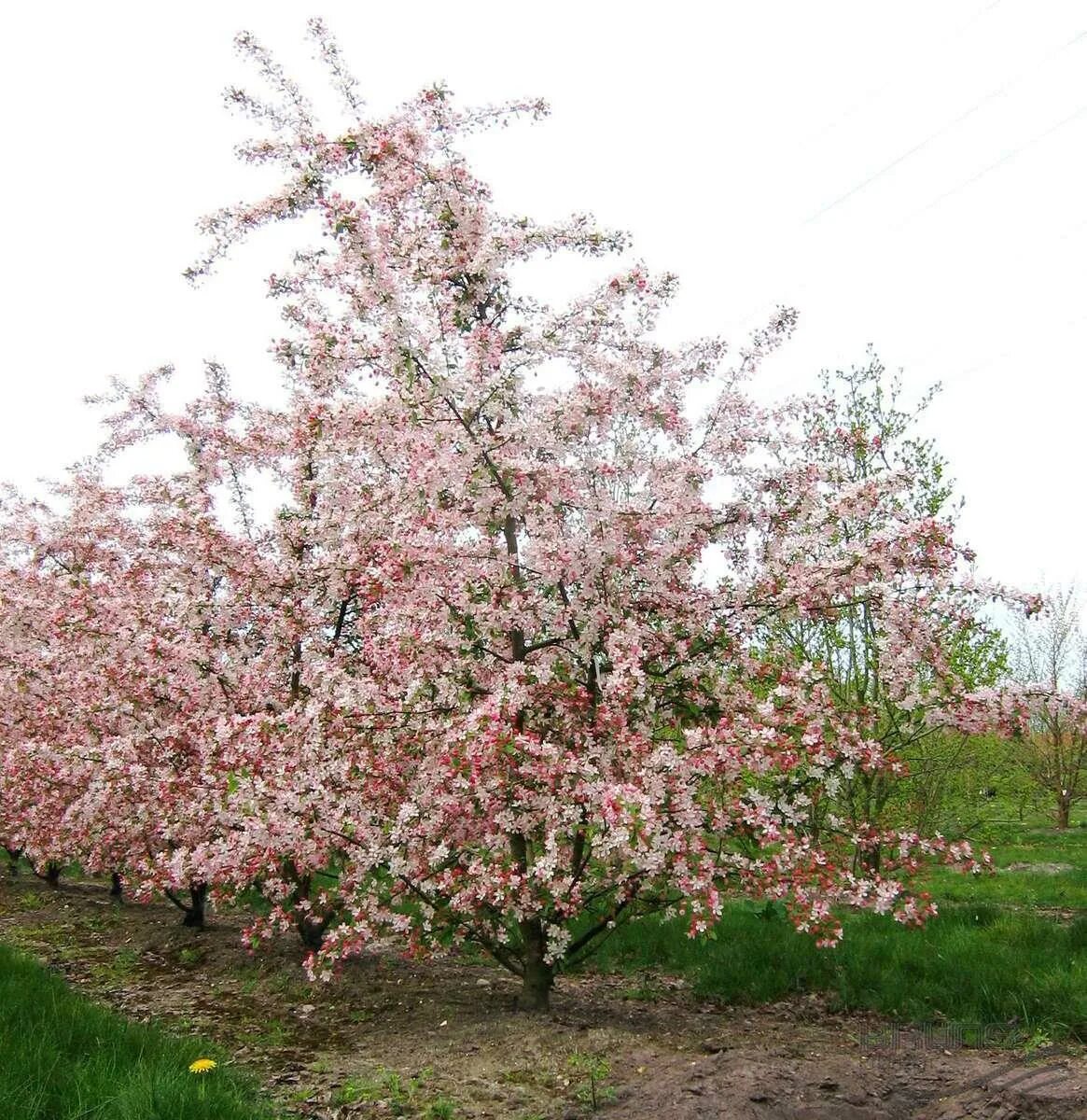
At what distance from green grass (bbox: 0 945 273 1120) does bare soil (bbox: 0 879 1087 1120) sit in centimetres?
65

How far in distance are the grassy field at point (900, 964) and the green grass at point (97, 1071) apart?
9.18ft

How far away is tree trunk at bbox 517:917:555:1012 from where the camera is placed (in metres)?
6.16

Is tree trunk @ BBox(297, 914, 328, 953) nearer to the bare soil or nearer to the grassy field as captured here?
the bare soil

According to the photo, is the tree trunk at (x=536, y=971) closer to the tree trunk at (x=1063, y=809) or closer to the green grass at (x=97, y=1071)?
the green grass at (x=97, y=1071)

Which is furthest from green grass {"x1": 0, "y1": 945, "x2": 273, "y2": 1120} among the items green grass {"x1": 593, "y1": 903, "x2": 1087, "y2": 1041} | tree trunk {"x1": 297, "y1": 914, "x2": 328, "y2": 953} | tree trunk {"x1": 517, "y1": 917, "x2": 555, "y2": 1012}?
green grass {"x1": 593, "y1": 903, "x2": 1087, "y2": 1041}

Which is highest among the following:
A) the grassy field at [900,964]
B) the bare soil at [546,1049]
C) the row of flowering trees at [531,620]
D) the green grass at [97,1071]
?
the row of flowering trees at [531,620]

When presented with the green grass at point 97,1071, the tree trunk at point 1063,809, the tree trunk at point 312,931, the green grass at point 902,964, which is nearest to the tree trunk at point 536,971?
the green grass at point 902,964

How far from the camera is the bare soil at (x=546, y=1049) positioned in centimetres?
452

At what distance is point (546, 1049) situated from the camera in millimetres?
5406

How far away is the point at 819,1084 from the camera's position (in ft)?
15.2

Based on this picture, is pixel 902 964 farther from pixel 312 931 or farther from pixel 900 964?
pixel 312 931

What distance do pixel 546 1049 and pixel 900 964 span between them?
2904mm

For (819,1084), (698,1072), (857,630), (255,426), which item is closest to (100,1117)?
(698,1072)

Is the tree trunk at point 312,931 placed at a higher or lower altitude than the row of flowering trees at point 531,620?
lower
